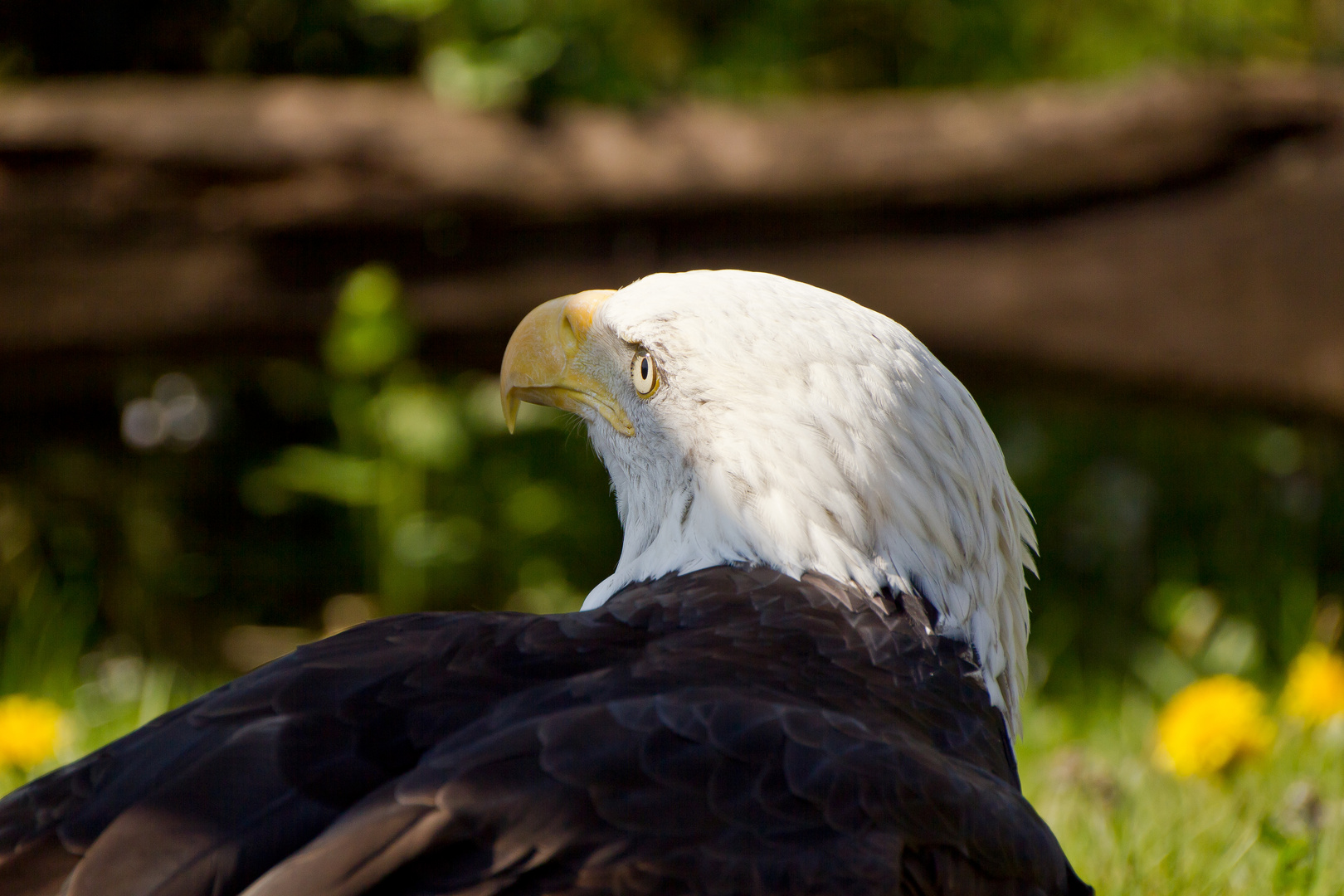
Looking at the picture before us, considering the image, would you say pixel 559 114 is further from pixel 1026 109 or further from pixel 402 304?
pixel 1026 109

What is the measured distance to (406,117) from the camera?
4.71 metres

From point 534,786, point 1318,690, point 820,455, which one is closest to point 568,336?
point 820,455

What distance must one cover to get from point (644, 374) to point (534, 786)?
103 centimetres

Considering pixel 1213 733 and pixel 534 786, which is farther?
pixel 1213 733

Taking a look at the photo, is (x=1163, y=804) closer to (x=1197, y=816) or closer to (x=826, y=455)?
(x=1197, y=816)

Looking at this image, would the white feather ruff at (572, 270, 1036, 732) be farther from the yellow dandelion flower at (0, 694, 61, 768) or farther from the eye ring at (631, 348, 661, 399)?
the yellow dandelion flower at (0, 694, 61, 768)

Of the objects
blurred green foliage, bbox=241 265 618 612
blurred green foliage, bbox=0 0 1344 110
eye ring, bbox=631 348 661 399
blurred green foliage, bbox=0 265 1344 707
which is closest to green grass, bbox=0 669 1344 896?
blurred green foliage, bbox=0 265 1344 707

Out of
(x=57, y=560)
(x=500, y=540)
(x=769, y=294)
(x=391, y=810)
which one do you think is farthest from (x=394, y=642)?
(x=57, y=560)

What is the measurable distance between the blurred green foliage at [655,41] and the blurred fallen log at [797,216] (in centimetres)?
24

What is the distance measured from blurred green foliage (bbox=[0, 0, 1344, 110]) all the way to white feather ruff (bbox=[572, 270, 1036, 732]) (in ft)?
8.49

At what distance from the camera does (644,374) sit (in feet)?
8.41

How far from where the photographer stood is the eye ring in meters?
2.53

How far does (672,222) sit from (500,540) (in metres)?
1.41

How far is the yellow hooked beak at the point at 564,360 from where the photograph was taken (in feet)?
8.75
